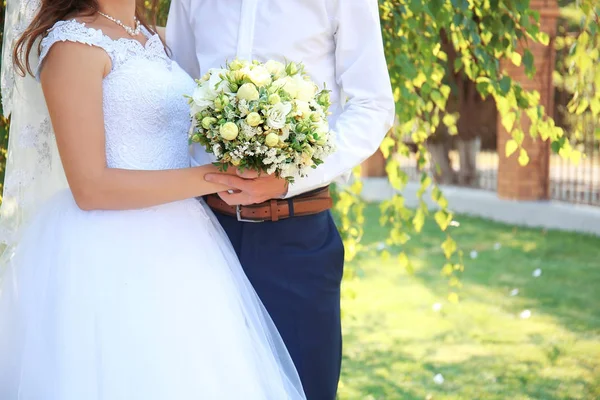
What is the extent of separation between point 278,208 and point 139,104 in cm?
52

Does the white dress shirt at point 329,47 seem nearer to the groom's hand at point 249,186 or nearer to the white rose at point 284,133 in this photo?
the groom's hand at point 249,186

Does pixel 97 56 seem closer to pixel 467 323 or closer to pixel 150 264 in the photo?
pixel 150 264

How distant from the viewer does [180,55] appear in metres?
2.84

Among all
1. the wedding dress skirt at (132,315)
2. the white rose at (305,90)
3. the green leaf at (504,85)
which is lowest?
the wedding dress skirt at (132,315)

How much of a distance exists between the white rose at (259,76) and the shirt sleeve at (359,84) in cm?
44

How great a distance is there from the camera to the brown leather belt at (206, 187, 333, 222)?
2.50 metres

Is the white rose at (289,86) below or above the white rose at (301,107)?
above

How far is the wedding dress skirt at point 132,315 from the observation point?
7.33 feet

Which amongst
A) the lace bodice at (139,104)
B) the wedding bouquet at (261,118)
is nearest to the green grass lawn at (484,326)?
the lace bodice at (139,104)

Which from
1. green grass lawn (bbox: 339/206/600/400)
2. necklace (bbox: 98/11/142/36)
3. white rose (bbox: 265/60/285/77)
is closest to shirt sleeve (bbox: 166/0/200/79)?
necklace (bbox: 98/11/142/36)

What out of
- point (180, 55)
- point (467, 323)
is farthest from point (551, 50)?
point (180, 55)

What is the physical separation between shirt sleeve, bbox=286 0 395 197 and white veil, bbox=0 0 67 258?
2.59ft

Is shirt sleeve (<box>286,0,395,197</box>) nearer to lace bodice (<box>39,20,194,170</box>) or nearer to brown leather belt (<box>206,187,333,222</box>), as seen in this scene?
brown leather belt (<box>206,187,333,222</box>)

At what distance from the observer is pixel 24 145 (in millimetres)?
2557
